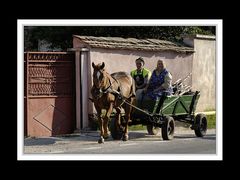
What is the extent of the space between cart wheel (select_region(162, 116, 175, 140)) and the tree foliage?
8.25 ft

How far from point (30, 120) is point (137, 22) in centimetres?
480

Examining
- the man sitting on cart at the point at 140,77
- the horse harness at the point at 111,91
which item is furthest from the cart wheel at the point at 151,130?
the horse harness at the point at 111,91

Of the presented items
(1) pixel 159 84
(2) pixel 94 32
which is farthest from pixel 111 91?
(2) pixel 94 32

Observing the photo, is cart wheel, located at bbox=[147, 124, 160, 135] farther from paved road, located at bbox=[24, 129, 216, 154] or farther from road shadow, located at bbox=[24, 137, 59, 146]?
road shadow, located at bbox=[24, 137, 59, 146]

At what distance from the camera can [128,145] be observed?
46.0ft

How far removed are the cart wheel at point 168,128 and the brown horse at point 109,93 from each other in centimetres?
82

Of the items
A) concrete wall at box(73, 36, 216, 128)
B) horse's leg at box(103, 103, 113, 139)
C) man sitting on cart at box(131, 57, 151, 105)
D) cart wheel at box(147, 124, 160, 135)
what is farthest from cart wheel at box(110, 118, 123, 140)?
concrete wall at box(73, 36, 216, 128)

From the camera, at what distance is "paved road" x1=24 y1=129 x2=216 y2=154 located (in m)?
13.2

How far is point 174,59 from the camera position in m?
17.9

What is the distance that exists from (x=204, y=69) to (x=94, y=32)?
3292 mm

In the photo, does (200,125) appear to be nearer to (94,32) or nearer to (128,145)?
(128,145)

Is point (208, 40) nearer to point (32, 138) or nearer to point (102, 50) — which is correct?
point (102, 50)

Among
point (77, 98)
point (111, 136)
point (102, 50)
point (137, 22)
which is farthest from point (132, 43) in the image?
point (137, 22)

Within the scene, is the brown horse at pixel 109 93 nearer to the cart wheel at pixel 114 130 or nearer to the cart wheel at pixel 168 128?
the cart wheel at pixel 114 130
